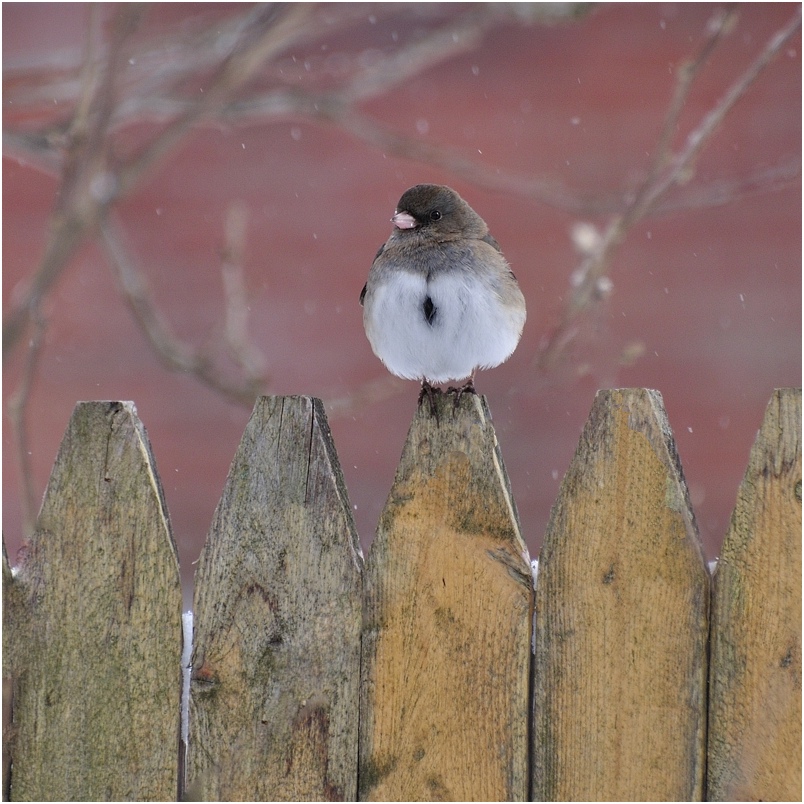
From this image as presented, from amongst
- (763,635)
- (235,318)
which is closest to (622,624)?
(763,635)

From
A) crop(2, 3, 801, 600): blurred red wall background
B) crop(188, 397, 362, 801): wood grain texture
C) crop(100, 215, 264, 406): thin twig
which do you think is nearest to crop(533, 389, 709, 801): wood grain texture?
crop(188, 397, 362, 801): wood grain texture

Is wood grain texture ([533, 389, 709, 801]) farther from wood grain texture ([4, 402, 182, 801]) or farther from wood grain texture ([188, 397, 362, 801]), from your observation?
wood grain texture ([4, 402, 182, 801])

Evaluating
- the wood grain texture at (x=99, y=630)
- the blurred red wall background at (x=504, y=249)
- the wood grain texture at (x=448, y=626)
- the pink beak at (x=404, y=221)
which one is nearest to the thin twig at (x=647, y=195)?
the pink beak at (x=404, y=221)

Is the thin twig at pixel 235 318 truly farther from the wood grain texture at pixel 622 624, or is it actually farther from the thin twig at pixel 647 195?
the wood grain texture at pixel 622 624

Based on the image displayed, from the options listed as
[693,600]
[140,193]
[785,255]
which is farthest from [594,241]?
[140,193]

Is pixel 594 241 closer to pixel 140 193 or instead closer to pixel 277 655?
pixel 277 655
